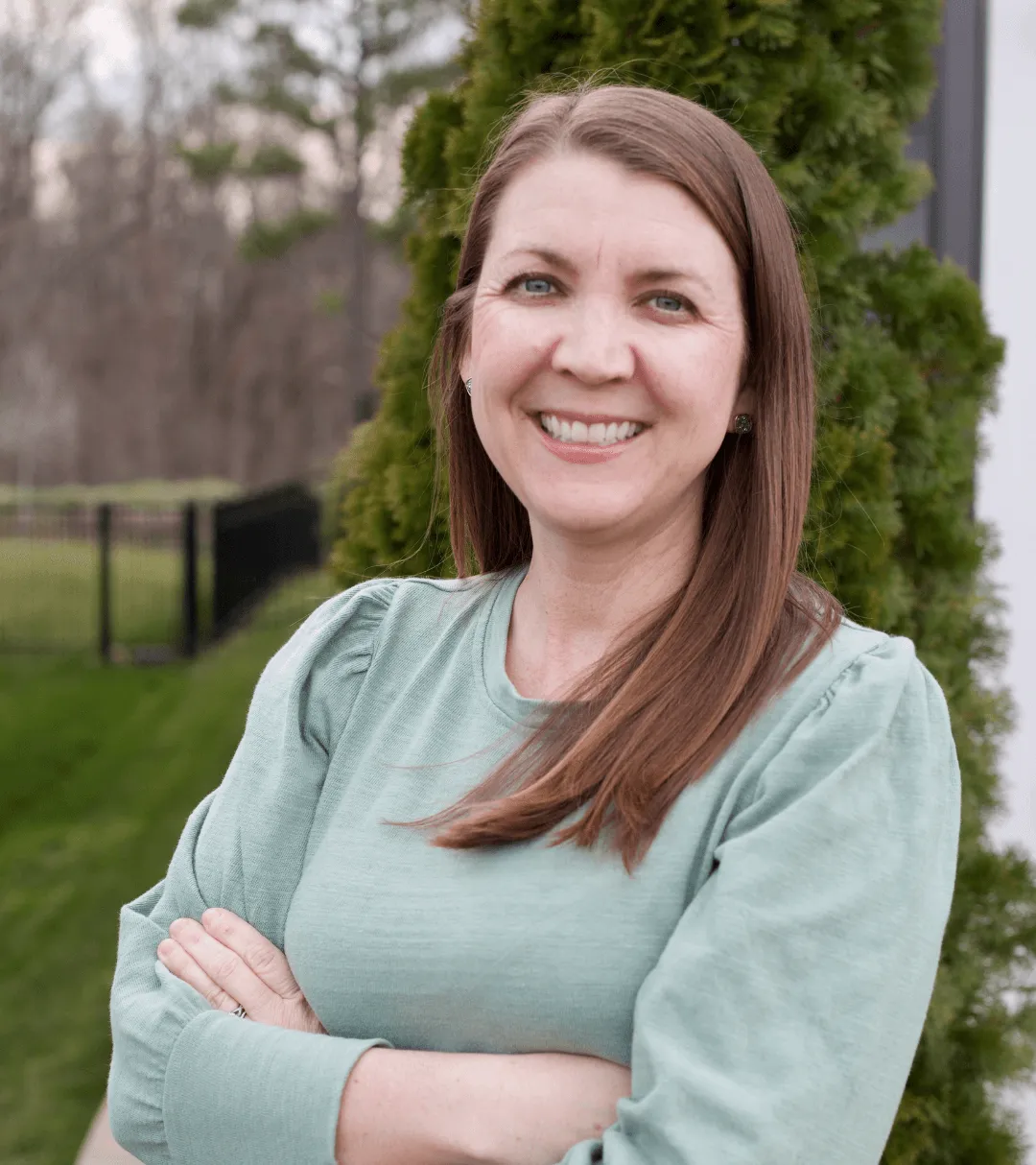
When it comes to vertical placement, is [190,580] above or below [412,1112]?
below

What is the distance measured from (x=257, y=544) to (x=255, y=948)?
45.7 feet

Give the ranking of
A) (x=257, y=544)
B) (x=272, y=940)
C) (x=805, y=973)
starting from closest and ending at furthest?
1. (x=805, y=973)
2. (x=272, y=940)
3. (x=257, y=544)

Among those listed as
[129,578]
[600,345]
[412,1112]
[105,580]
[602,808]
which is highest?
[600,345]

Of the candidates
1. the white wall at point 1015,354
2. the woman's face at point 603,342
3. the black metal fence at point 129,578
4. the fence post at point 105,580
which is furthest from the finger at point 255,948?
the fence post at point 105,580

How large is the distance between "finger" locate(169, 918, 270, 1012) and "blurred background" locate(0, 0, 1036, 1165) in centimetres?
114

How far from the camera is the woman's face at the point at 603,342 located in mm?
1566

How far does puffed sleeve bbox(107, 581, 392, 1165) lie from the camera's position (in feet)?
5.16

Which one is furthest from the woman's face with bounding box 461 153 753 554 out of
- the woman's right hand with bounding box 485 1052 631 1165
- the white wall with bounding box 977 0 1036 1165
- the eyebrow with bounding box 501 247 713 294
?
the white wall with bounding box 977 0 1036 1165

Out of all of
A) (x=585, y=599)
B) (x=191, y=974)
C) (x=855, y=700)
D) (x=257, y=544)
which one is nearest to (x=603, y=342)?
(x=585, y=599)

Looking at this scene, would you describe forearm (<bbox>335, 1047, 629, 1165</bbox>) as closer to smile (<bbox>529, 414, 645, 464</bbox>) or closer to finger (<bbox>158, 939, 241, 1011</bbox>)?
finger (<bbox>158, 939, 241, 1011</bbox>)

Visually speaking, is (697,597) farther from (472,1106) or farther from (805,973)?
(472,1106)

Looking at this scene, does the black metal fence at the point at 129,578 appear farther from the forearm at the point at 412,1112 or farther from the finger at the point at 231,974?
the forearm at the point at 412,1112

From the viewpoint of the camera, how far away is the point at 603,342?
1562 mm

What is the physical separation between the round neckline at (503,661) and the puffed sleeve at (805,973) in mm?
359
